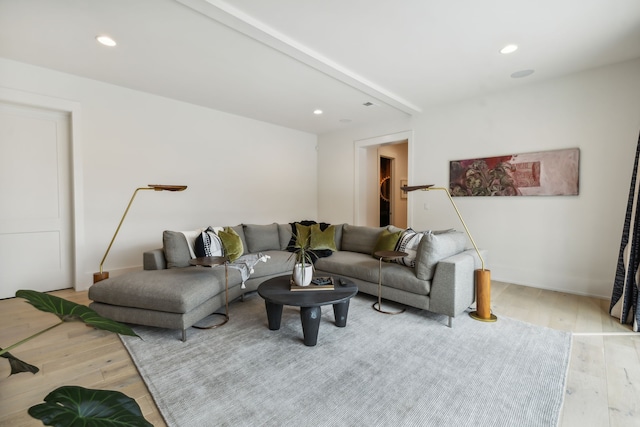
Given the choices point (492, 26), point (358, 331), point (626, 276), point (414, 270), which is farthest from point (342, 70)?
point (626, 276)

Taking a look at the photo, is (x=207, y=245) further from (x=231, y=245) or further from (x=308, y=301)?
(x=308, y=301)

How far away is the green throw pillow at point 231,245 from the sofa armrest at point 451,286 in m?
2.27

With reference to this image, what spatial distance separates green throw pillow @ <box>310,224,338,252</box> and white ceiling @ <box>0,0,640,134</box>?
77.3 inches

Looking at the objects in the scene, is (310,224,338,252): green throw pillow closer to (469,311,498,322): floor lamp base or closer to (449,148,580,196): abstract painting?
(469,311,498,322): floor lamp base

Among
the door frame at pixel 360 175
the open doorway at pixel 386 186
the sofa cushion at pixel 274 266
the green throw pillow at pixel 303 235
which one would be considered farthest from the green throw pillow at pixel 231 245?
the open doorway at pixel 386 186

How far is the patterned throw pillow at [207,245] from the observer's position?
3.36 metres

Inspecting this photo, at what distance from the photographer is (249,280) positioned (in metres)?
3.43

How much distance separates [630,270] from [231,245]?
4169 mm

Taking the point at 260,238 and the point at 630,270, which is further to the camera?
the point at 260,238

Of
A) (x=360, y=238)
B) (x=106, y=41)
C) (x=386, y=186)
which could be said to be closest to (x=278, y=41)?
(x=106, y=41)

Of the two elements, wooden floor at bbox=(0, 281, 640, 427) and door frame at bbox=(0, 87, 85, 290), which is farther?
door frame at bbox=(0, 87, 85, 290)

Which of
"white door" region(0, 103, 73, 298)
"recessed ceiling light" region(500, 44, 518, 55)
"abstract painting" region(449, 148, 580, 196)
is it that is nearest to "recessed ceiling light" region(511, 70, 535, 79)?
"recessed ceiling light" region(500, 44, 518, 55)

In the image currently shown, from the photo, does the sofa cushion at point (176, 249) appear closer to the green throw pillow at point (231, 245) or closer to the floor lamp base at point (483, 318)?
the green throw pillow at point (231, 245)

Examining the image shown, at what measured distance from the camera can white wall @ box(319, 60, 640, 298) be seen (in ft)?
11.0
